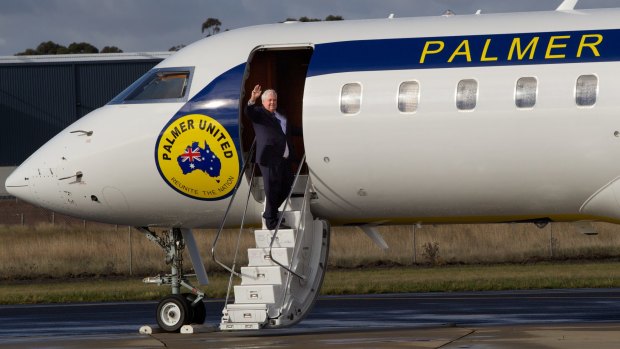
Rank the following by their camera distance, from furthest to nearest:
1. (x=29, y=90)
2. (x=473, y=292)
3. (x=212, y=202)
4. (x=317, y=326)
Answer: (x=29, y=90) → (x=473, y=292) → (x=317, y=326) → (x=212, y=202)

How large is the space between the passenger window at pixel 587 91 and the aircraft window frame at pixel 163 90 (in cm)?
643

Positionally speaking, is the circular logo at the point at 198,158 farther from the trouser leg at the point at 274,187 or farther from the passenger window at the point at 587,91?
the passenger window at the point at 587,91

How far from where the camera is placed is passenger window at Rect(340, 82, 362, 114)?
20.8 meters

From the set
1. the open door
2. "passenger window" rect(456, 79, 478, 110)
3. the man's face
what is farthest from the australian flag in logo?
"passenger window" rect(456, 79, 478, 110)

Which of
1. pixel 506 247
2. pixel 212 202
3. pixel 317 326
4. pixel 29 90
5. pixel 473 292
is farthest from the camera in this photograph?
pixel 29 90

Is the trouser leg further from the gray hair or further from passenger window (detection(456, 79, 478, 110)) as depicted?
passenger window (detection(456, 79, 478, 110))

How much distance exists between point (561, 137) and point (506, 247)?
2535 cm

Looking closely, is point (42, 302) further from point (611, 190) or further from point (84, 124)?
point (611, 190)

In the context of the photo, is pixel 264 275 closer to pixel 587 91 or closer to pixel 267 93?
pixel 267 93

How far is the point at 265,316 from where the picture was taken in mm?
20406

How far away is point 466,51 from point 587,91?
1.98 metres

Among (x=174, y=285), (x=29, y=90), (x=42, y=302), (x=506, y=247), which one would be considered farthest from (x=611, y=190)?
(x=29, y=90)

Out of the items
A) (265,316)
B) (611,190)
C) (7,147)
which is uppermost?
(7,147)

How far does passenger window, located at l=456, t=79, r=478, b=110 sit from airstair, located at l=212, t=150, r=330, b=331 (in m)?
2.94
